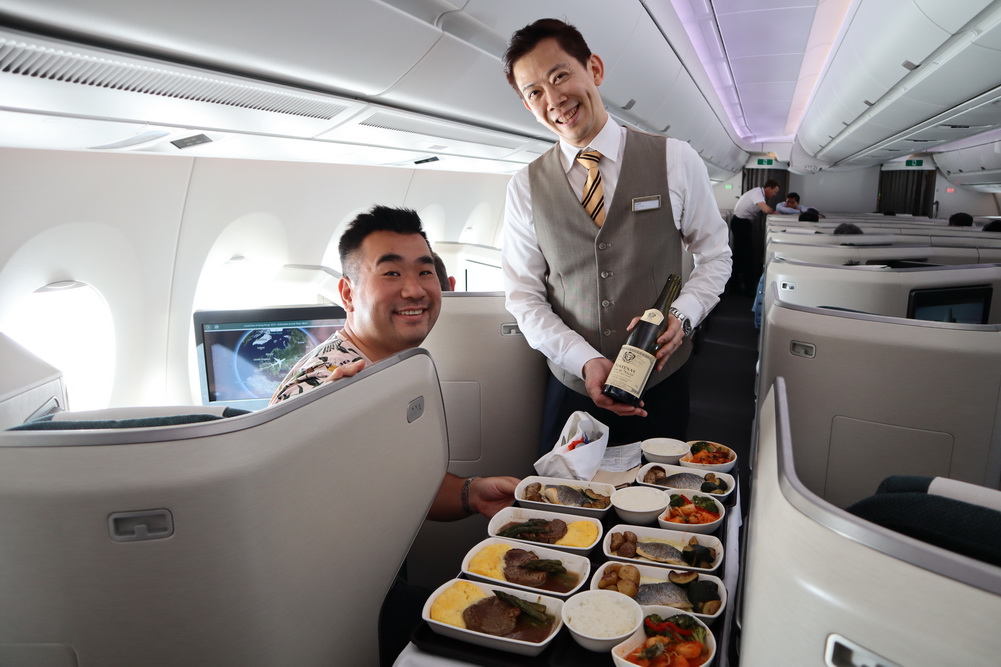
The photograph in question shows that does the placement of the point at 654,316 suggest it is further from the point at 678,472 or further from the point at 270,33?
the point at 270,33

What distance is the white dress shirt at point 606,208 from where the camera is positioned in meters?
2.08

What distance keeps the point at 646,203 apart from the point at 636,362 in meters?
0.64

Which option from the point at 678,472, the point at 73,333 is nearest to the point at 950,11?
the point at 678,472

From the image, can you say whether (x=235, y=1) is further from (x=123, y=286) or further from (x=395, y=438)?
(x=123, y=286)

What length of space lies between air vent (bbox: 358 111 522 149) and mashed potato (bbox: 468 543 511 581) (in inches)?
96.4

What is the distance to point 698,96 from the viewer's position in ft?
23.0

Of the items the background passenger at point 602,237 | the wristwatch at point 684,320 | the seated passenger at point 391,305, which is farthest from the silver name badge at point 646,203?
the seated passenger at point 391,305

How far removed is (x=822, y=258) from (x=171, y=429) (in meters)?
3.93

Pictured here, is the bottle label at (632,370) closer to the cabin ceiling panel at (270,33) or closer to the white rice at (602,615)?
the white rice at (602,615)

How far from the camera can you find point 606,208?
208 cm

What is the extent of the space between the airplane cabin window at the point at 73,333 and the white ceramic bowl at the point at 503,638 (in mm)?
3016

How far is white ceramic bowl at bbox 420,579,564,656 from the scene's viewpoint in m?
0.98

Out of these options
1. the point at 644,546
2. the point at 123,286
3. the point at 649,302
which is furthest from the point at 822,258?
the point at 123,286

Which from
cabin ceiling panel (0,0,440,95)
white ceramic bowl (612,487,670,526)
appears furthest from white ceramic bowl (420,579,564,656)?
cabin ceiling panel (0,0,440,95)
